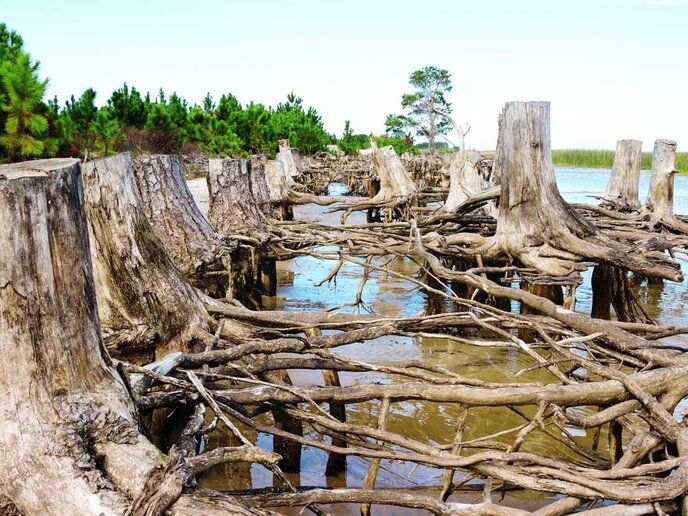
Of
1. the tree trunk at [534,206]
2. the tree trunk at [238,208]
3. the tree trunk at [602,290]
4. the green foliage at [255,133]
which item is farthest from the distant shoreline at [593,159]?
the tree trunk at [534,206]

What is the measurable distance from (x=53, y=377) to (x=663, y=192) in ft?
29.3

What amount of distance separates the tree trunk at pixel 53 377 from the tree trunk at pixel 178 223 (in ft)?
8.62

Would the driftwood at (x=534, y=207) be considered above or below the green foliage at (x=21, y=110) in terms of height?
below

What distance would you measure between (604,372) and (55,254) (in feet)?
7.57

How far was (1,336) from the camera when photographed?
2.34 m

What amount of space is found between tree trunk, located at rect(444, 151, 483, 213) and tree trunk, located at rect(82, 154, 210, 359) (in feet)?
17.2

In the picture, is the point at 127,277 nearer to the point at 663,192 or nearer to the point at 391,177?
the point at 663,192

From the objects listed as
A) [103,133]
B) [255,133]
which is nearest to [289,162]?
[103,133]

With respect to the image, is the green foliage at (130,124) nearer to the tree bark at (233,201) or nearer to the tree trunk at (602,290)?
the tree bark at (233,201)

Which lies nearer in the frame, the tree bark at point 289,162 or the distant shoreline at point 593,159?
the tree bark at point 289,162

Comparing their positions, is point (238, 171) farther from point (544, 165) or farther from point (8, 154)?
point (8, 154)

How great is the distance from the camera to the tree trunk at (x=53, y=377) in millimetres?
2279

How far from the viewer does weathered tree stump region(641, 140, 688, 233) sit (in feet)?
28.9

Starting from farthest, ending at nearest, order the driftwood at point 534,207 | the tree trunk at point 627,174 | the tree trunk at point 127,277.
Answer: the tree trunk at point 627,174 → the driftwood at point 534,207 → the tree trunk at point 127,277
